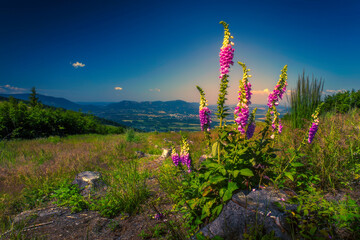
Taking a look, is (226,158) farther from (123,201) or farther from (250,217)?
(123,201)

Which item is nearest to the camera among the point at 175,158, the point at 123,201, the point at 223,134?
the point at 223,134

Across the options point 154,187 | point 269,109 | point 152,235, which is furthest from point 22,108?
point 269,109

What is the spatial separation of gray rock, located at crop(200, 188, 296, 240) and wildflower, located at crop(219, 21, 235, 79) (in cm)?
180

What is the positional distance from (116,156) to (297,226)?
7291mm

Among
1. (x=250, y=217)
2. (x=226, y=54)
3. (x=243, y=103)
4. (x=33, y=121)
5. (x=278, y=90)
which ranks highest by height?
(x=226, y=54)

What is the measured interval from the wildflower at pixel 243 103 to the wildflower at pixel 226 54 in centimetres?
24

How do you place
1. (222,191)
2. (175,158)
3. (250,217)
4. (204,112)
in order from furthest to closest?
(175,158), (204,112), (222,191), (250,217)

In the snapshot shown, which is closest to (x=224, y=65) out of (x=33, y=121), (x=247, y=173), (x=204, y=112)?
(x=204, y=112)

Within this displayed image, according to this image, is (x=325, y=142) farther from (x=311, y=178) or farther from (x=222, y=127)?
(x=222, y=127)

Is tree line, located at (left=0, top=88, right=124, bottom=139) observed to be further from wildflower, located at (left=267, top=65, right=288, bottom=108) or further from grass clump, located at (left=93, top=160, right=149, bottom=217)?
wildflower, located at (left=267, top=65, right=288, bottom=108)

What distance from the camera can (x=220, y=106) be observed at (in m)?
2.71

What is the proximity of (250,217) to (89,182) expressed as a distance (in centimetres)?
451


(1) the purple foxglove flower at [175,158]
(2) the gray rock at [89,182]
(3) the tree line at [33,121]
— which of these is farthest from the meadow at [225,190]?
(3) the tree line at [33,121]

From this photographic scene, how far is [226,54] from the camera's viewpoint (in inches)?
101
